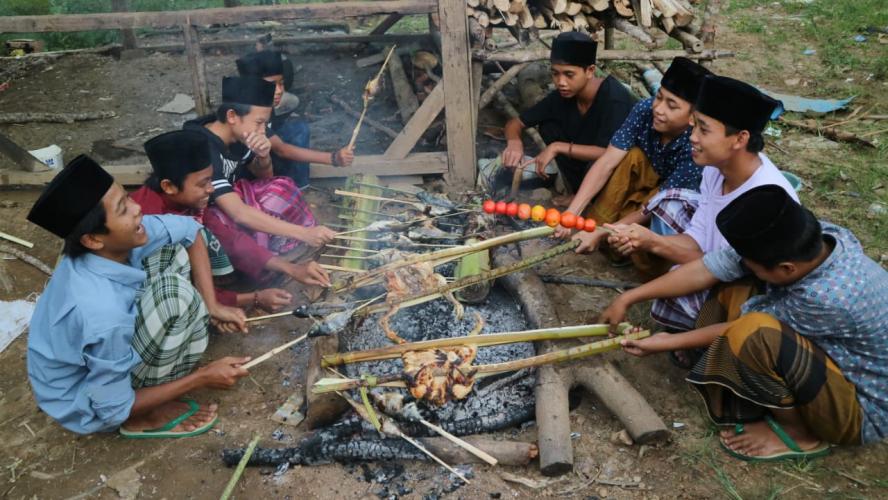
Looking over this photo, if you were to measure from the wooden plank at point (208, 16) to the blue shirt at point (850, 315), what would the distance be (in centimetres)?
375

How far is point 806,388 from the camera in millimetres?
3086

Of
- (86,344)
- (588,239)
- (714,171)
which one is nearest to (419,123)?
(588,239)

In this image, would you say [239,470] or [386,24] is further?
[386,24]

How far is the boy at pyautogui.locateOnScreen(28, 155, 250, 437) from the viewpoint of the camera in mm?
3012

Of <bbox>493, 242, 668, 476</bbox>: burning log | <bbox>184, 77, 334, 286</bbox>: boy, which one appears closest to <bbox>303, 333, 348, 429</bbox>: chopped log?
<bbox>184, 77, 334, 286</bbox>: boy

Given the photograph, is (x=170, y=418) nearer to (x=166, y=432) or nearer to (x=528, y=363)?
(x=166, y=432)

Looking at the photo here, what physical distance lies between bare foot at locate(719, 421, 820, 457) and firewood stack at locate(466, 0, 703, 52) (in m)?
3.63

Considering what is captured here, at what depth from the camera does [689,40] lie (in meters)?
5.84

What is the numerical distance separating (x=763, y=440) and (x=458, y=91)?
3758 mm

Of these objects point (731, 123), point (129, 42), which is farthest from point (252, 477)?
point (129, 42)

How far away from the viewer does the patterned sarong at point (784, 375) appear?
3.05m

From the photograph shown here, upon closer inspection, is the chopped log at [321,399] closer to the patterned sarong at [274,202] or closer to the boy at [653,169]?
the patterned sarong at [274,202]

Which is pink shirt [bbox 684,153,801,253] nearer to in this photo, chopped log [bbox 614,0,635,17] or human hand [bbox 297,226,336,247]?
chopped log [bbox 614,0,635,17]

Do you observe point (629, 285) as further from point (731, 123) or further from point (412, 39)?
point (412, 39)
